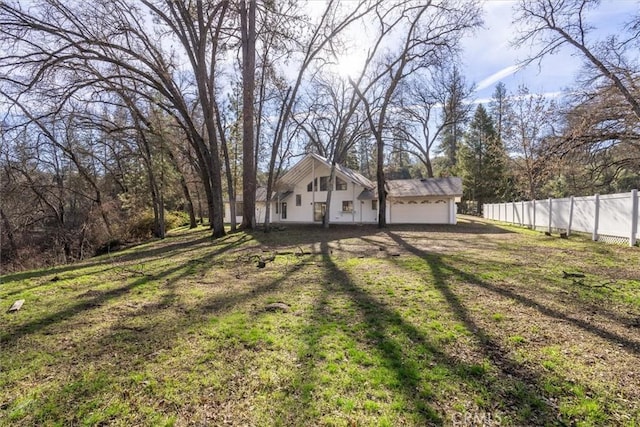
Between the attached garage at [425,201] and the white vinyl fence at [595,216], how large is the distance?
4737 mm

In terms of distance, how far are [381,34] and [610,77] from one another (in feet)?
31.8

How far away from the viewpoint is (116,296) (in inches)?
202

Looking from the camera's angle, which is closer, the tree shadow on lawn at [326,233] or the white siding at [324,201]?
the tree shadow on lawn at [326,233]

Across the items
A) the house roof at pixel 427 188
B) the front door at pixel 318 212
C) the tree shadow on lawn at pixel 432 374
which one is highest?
the house roof at pixel 427 188

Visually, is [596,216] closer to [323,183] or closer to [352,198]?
[352,198]

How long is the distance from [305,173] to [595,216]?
18328mm

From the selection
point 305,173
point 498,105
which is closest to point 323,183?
point 305,173

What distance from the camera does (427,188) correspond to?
72.9 feet

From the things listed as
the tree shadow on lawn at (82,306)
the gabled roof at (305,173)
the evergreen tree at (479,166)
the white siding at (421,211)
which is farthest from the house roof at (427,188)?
the tree shadow on lawn at (82,306)

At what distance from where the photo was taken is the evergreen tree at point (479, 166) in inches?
1324

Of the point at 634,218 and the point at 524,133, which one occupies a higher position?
the point at 524,133

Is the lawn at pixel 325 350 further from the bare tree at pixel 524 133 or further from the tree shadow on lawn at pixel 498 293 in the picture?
the bare tree at pixel 524 133

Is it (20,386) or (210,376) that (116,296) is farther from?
(210,376)

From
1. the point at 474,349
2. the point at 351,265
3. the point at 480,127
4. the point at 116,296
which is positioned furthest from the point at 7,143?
the point at 480,127
